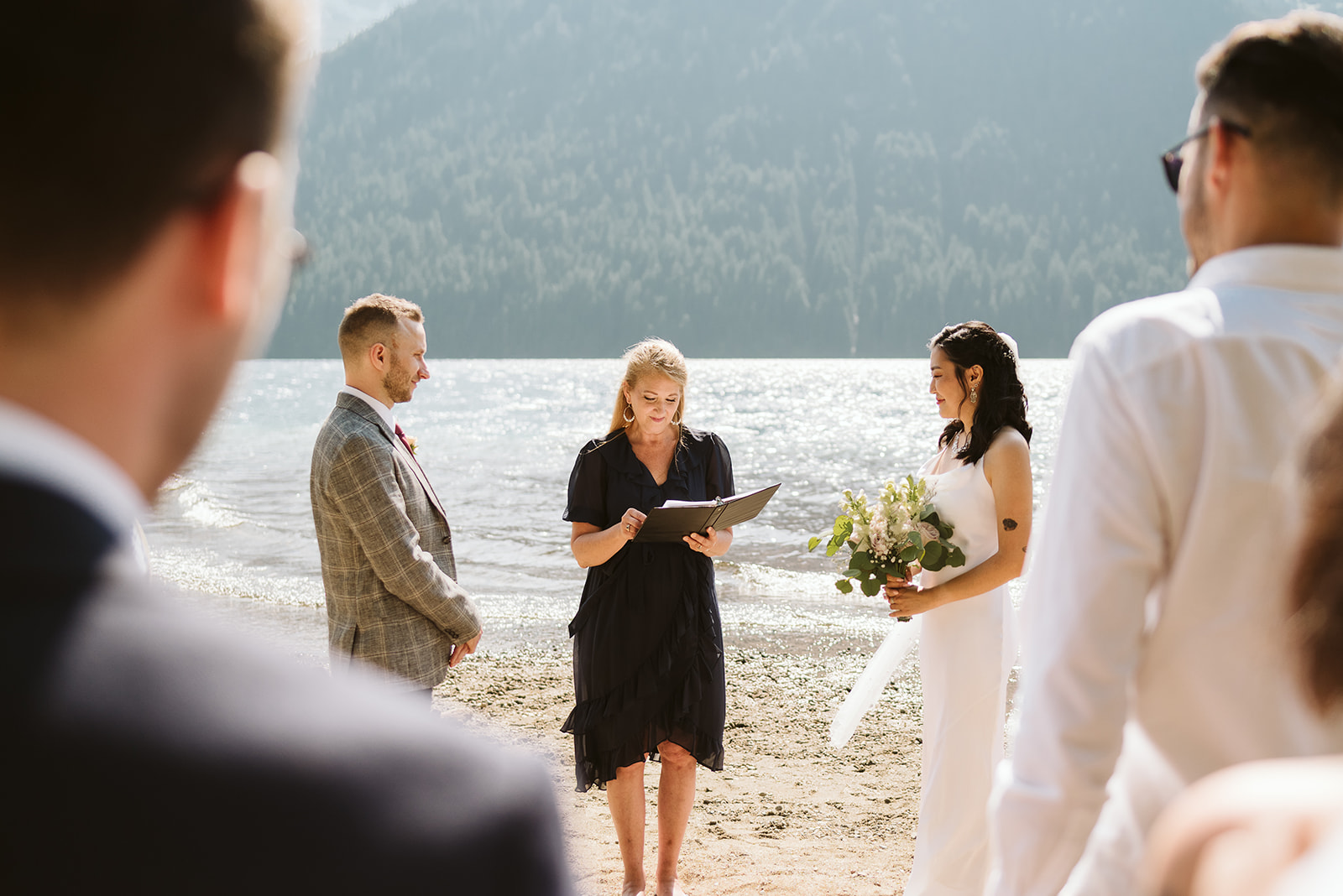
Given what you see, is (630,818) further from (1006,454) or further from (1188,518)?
(1188,518)

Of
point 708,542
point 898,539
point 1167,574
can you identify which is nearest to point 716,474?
point 708,542

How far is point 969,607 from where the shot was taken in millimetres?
4852

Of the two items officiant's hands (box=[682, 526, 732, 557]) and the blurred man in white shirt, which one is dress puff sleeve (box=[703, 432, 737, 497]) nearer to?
officiant's hands (box=[682, 526, 732, 557])

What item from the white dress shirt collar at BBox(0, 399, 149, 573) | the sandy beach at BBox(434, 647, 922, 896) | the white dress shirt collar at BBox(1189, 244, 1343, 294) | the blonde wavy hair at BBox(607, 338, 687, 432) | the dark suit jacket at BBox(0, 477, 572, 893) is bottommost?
the sandy beach at BBox(434, 647, 922, 896)

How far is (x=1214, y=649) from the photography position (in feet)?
5.99

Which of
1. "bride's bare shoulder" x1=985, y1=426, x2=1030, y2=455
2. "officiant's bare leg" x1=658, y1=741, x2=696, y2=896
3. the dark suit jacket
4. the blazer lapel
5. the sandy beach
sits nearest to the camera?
the dark suit jacket

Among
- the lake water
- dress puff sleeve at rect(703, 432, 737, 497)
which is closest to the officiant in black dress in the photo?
dress puff sleeve at rect(703, 432, 737, 497)

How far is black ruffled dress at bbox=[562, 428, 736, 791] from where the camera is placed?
16.8ft

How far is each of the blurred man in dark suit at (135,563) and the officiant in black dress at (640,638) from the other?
442 cm

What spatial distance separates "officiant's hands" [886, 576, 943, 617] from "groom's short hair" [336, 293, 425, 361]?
2.77 metres

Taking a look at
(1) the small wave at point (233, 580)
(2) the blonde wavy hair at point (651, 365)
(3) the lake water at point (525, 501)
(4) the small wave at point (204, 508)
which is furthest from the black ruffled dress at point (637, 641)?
(4) the small wave at point (204, 508)

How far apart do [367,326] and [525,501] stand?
22851 mm

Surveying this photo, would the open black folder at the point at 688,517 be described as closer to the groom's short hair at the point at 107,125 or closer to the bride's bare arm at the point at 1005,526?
the bride's bare arm at the point at 1005,526

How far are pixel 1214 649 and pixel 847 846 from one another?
15.7ft
